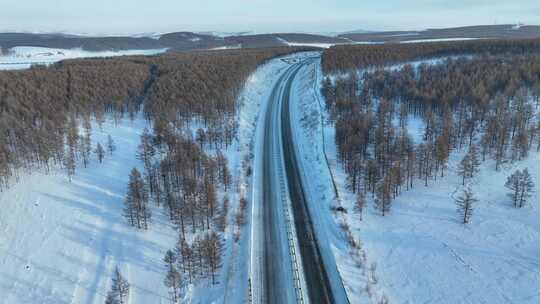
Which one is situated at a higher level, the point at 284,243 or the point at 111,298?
the point at 284,243

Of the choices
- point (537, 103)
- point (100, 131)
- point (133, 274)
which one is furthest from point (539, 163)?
point (100, 131)

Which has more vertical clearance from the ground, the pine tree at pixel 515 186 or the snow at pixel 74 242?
the pine tree at pixel 515 186

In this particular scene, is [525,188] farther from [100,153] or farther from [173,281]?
[100,153]

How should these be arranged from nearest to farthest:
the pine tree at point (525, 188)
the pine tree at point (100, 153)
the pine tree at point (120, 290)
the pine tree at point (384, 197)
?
1. the pine tree at point (120, 290)
2. the pine tree at point (525, 188)
3. the pine tree at point (384, 197)
4. the pine tree at point (100, 153)

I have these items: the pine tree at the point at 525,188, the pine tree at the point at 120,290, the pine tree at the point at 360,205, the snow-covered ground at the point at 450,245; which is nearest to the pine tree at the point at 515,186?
the pine tree at the point at 525,188

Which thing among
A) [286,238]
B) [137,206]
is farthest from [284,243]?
[137,206]

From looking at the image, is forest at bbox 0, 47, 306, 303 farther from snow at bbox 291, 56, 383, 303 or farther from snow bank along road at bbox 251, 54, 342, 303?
snow at bbox 291, 56, 383, 303

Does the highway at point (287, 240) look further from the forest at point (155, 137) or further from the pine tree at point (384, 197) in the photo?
the pine tree at point (384, 197)

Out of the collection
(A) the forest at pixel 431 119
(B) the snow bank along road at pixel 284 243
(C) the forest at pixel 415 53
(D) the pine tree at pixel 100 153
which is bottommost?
(B) the snow bank along road at pixel 284 243
